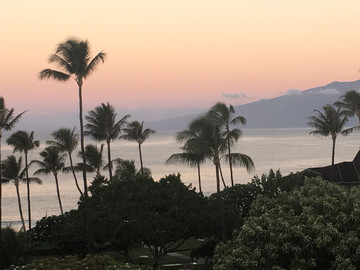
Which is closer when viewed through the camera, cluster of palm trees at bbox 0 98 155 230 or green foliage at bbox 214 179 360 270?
green foliage at bbox 214 179 360 270

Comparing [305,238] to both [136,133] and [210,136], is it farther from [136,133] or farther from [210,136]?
[136,133]

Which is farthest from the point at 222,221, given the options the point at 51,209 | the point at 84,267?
the point at 51,209

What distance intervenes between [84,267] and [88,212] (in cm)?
1378

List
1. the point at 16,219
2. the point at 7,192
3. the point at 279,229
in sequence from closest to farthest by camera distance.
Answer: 1. the point at 279,229
2. the point at 16,219
3. the point at 7,192

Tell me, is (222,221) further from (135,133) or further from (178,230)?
(135,133)

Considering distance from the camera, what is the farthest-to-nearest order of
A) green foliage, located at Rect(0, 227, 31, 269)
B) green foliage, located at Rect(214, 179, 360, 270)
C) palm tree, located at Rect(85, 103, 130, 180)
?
palm tree, located at Rect(85, 103, 130, 180)
green foliage, located at Rect(0, 227, 31, 269)
green foliage, located at Rect(214, 179, 360, 270)

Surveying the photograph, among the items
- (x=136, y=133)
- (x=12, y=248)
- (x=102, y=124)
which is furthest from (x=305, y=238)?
(x=136, y=133)

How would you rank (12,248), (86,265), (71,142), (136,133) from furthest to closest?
(136,133)
(71,142)
(12,248)
(86,265)

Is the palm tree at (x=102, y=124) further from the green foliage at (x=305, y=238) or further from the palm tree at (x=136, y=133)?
the green foliage at (x=305, y=238)

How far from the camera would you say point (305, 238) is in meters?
29.1

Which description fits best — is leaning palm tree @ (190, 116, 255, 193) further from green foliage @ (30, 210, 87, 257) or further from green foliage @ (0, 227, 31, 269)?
green foliage @ (0, 227, 31, 269)

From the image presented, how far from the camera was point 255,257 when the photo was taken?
29.9 meters

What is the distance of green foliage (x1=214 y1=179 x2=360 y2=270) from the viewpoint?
28.7m

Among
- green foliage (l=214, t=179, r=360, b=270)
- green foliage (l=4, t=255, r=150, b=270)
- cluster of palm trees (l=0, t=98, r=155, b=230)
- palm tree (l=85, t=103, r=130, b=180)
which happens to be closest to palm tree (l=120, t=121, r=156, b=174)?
cluster of palm trees (l=0, t=98, r=155, b=230)
